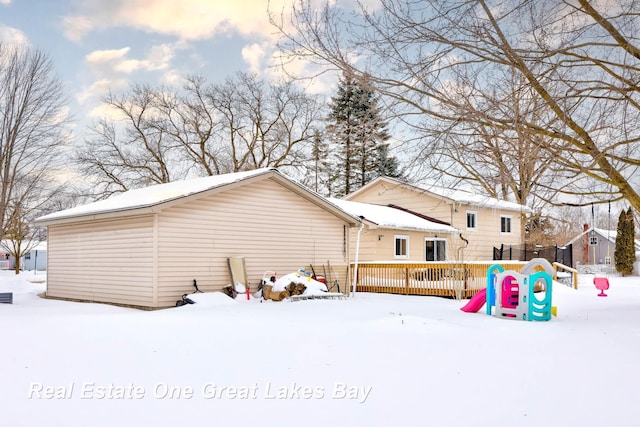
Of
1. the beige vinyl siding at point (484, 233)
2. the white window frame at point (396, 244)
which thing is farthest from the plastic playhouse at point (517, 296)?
the beige vinyl siding at point (484, 233)

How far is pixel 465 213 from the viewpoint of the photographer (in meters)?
27.0

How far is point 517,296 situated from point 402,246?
12.2m

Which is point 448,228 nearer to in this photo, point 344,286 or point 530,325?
point 344,286

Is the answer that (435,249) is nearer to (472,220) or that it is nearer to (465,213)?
(465,213)

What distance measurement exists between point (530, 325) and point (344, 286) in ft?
27.9

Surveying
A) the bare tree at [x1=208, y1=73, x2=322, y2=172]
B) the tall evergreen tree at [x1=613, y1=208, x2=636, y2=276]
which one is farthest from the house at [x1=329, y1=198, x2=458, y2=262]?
the tall evergreen tree at [x1=613, y1=208, x2=636, y2=276]

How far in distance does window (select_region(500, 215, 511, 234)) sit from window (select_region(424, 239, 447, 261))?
5392mm

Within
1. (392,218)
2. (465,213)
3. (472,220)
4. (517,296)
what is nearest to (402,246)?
(392,218)

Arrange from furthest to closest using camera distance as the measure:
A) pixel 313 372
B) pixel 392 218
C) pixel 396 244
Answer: pixel 396 244 < pixel 392 218 < pixel 313 372

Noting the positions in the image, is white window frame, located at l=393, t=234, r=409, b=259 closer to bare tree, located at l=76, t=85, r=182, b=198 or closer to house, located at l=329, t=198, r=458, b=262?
house, located at l=329, t=198, r=458, b=262

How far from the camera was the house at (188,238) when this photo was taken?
44.2ft

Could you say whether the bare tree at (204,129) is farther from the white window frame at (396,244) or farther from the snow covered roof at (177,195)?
the snow covered roof at (177,195)

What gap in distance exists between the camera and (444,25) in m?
8.16

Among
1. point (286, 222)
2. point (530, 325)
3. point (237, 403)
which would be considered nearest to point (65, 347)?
point (237, 403)
